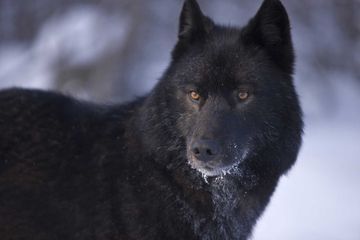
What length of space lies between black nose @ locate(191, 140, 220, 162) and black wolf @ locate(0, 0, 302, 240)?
0.10 meters

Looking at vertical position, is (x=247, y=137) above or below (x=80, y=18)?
above

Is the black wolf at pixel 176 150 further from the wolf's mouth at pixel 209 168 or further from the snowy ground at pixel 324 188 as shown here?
the snowy ground at pixel 324 188

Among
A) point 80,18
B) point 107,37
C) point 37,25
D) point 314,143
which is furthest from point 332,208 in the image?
point 37,25

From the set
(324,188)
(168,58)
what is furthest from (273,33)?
(168,58)

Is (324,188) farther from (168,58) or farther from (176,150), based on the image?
(176,150)

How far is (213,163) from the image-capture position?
12.5 feet

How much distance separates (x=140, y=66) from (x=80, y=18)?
6.68ft

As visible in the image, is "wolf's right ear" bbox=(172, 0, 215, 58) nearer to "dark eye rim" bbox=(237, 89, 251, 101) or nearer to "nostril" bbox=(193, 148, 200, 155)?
"dark eye rim" bbox=(237, 89, 251, 101)

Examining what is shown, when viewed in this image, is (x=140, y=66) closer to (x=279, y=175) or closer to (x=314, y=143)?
(x=314, y=143)

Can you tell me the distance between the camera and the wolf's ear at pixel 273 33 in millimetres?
4055

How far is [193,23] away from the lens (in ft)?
13.8

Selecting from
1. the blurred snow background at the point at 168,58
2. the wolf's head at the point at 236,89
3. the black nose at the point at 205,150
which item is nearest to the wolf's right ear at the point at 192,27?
the wolf's head at the point at 236,89

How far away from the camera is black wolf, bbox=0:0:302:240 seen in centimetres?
400

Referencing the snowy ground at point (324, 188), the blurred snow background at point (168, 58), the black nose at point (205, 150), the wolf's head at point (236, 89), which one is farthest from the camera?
the blurred snow background at point (168, 58)
